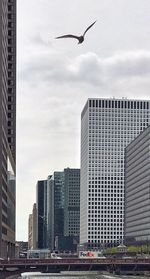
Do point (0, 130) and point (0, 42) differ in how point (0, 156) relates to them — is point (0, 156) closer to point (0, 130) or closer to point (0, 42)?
point (0, 130)

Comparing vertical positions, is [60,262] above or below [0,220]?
below

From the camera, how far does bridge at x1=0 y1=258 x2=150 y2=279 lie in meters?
136

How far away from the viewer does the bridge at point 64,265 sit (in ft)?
447

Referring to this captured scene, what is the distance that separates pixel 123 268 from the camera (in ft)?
524

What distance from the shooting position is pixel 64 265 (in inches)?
5645

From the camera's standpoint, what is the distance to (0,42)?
142875 millimetres

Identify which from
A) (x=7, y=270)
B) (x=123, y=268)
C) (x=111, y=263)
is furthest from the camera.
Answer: (x=123, y=268)

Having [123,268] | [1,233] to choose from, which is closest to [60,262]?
[1,233]

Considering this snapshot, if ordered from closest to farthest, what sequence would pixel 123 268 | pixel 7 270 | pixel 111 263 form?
pixel 7 270
pixel 111 263
pixel 123 268

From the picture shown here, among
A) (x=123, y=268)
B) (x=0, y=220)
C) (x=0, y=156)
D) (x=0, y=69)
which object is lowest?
(x=123, y=268)

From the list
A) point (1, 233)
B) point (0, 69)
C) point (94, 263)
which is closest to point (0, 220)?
point (1, 233)

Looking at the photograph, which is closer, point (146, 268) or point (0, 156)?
point (0, 156)

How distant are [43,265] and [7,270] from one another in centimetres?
956

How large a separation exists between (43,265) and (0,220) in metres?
14.6
